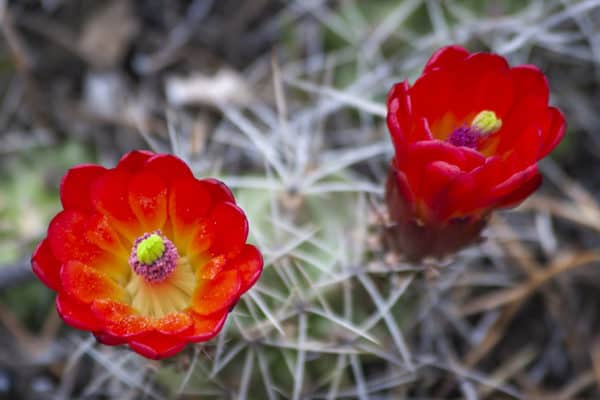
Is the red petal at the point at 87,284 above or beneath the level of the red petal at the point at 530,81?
beneath

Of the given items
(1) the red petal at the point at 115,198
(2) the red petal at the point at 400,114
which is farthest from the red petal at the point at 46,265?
(2) the red petal at the point at 400,114

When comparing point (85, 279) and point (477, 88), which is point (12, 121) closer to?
point (85, 279)

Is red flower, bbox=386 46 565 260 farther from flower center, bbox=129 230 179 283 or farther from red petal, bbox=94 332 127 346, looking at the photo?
red petal, bbox=94 332 127 346

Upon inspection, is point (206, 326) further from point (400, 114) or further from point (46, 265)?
point (400, 114)

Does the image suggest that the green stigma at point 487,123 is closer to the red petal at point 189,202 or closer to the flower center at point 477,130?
the flower center at point 477,130

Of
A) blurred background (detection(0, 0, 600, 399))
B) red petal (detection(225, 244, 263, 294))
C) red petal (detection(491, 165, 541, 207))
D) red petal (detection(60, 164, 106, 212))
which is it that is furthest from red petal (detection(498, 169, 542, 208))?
red petal (detection(60, 164, 106, 212))

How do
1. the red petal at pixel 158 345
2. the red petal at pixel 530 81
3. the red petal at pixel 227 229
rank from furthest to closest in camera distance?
the red petal at pixel 530 81 → the red petal at pixel 227 229 → the red petal at pixel 158 345

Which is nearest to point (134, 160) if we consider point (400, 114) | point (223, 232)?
point (223, 232)
